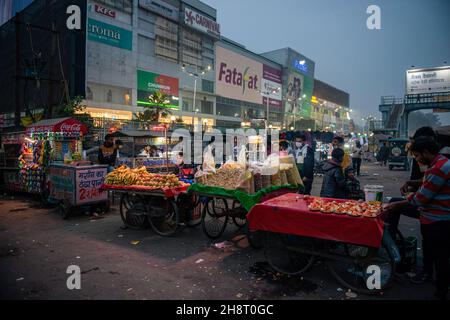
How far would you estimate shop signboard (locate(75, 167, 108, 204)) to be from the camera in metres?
8.64

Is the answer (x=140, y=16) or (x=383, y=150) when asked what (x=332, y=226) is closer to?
(x=383, y=150)

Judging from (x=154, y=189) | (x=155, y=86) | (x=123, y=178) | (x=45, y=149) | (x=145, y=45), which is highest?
(x=145, y=45)

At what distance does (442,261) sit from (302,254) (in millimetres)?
1942

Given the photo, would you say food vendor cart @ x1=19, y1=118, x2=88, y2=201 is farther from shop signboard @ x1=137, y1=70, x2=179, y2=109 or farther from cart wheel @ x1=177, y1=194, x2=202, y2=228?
shop signboard @ x1=137, y1=70, x2=179, y2=109

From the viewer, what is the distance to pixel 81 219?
865 centimetres

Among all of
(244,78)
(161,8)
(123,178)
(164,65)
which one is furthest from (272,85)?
(123,178)

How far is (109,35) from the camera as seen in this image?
1341 inches

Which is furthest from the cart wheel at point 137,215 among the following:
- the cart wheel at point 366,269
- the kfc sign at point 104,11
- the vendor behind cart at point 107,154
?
the kfc sign at point 104,11

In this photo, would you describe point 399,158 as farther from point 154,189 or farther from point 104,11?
point 104,11

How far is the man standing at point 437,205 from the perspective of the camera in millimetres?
3795

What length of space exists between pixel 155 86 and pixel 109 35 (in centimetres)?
832

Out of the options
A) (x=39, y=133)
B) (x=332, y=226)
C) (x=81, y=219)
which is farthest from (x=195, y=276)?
(x=39, y=133)

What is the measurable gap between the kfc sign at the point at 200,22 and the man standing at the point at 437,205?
44.7 meters

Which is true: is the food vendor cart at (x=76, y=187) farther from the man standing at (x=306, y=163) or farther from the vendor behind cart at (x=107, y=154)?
the man standing at (x=306, y=163)
